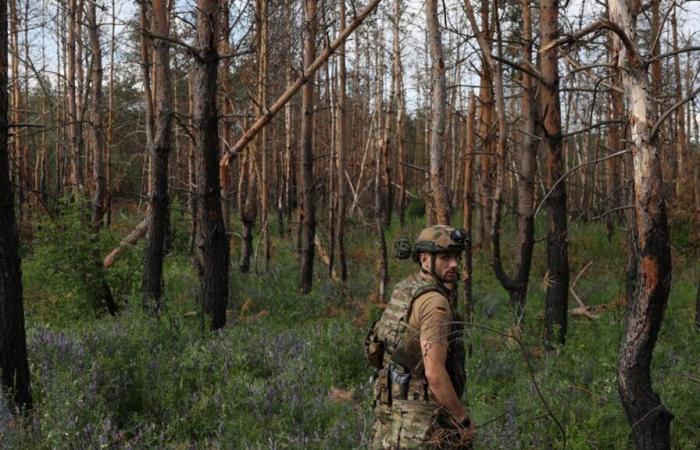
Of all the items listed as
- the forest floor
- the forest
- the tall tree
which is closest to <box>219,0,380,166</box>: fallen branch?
the forest

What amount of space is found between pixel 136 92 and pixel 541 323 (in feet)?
87.9

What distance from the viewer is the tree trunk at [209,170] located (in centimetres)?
704

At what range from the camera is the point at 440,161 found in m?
6.47

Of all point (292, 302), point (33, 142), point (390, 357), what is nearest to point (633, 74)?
point (390, 357)

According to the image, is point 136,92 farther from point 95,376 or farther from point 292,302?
point 95,376

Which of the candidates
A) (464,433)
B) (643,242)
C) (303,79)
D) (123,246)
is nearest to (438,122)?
(303,79)

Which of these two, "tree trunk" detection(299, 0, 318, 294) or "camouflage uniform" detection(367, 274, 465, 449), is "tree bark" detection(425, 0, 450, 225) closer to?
"camouflage uniform" detection(367, 274, 465, 449)

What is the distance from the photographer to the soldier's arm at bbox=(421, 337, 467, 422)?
10.3 ft

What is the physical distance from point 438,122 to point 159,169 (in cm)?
432

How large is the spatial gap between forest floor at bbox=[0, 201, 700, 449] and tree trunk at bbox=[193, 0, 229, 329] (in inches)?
19.0

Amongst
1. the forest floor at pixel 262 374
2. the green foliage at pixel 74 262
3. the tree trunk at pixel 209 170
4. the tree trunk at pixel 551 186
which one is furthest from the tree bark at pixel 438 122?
the green foliage at pixel 74 262

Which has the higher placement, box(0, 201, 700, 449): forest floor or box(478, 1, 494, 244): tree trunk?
box(478, 1, 494, 244): tree trunk

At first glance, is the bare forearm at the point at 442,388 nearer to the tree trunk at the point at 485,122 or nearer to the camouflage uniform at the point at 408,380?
the camouflage uniform at the point at 408,380

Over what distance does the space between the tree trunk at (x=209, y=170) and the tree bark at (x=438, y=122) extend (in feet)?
8.40
